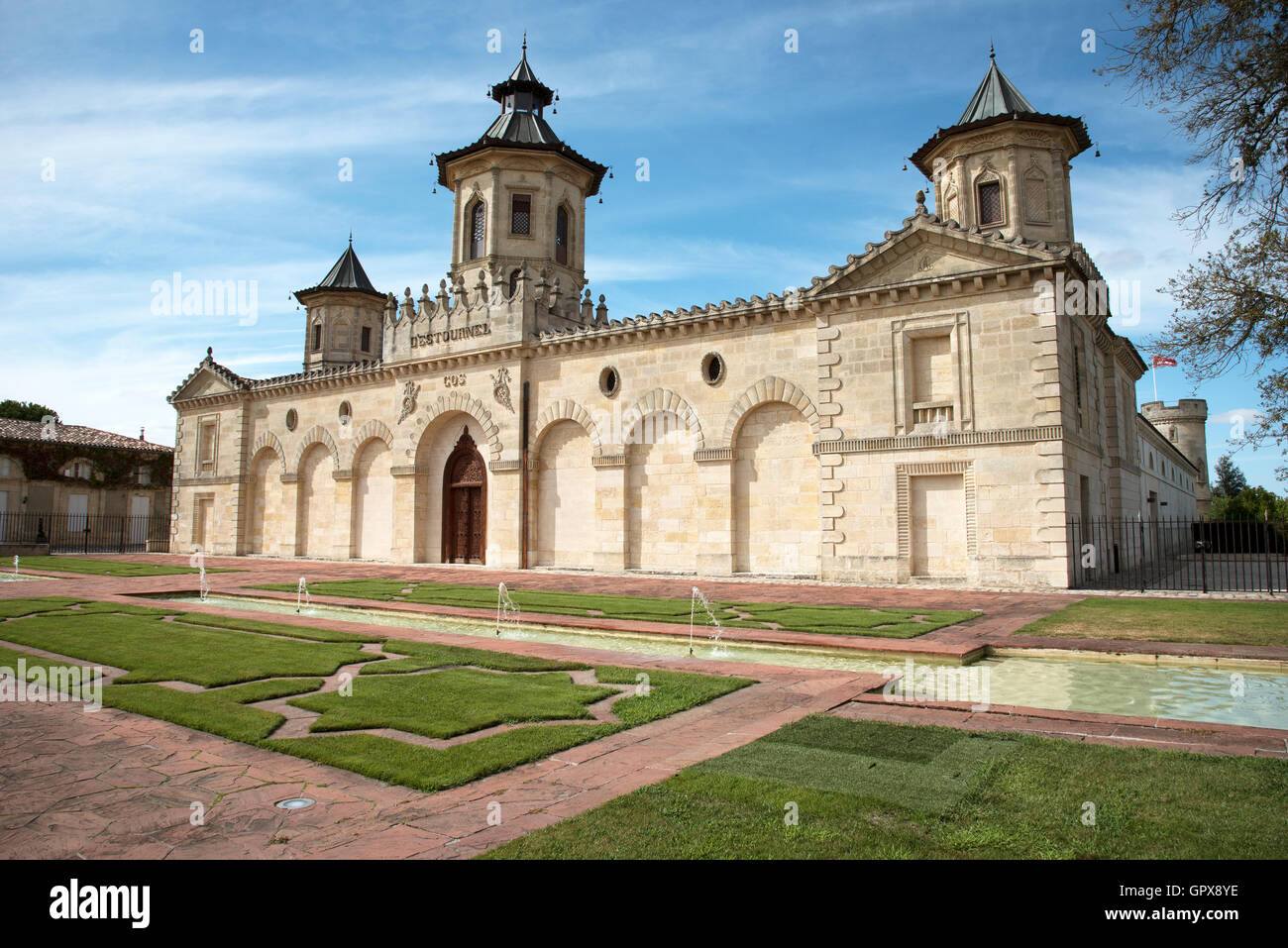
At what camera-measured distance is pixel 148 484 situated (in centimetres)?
4994

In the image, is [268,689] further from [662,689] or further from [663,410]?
[663,410]

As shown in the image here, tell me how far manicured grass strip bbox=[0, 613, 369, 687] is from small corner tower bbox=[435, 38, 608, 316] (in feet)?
65.8

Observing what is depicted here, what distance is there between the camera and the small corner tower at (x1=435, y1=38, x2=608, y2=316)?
98.7 ft

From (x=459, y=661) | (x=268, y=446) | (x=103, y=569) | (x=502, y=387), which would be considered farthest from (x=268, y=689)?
(x=268, y=446)

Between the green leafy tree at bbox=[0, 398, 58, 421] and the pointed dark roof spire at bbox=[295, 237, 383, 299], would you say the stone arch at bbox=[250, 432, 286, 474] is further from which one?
the green leafy tree at bbox=[0, 398, 58, 421]

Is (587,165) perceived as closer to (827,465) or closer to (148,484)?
(827,465)

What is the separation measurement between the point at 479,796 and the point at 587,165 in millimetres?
30398

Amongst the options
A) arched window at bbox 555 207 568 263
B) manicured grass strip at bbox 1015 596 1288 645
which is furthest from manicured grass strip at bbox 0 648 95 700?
arched window at bbox 555 207 568 263

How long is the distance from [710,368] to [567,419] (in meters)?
5.46

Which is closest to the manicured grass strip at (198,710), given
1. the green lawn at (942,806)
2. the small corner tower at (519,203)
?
the green lawn at (942,806)

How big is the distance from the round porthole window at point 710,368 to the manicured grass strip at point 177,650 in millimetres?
15561

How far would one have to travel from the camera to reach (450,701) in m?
6.87

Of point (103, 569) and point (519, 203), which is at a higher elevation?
point (519, 203)

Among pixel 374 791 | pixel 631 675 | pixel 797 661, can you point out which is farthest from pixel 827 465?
pixel 374 791
